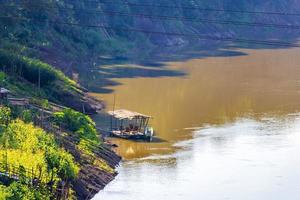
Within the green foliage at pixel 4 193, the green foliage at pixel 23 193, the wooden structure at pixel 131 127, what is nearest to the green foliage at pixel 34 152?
the green foliage at pixel 23 193

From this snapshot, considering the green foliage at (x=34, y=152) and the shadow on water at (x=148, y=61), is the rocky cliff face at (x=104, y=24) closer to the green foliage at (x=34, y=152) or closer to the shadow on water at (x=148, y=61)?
the shadow on water at (x=148, y=61)

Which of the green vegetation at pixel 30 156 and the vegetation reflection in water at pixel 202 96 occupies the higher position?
Answer: the vegetation reflection in water at pixel 202 96

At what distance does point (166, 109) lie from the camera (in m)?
55.8

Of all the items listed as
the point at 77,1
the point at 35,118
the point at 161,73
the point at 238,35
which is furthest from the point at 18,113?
the point at 238,35

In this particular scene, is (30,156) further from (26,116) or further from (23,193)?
(26,116)

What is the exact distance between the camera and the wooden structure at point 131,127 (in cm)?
4456

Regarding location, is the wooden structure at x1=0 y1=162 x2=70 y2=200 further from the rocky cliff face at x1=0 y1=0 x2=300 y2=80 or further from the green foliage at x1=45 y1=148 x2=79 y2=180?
the rocky cliff face at x1=0 y1=0 x2=300 y2=80

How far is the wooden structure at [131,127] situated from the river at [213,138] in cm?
90

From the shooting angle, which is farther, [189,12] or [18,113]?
[189,12]

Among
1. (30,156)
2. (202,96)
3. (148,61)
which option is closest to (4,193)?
(30,156)

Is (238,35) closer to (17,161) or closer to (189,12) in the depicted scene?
(189,12)

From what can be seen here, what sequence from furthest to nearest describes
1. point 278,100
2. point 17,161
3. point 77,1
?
point 77,1 < point 278,100 < point 17,161

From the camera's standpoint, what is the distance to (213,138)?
45281mm

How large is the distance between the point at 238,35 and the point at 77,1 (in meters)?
41.3
